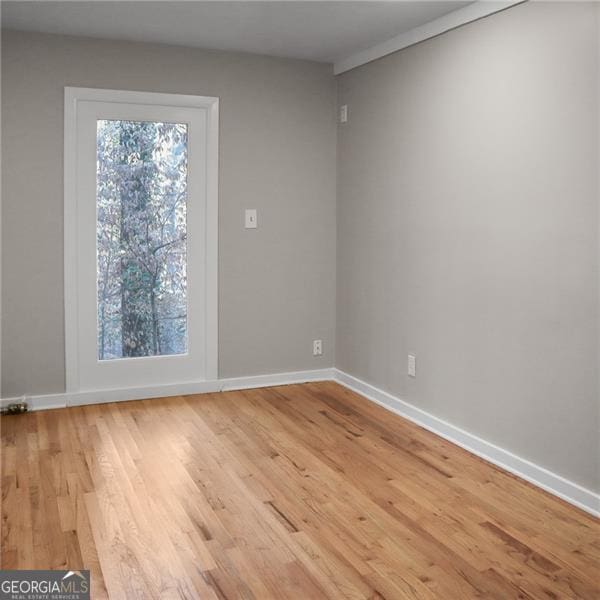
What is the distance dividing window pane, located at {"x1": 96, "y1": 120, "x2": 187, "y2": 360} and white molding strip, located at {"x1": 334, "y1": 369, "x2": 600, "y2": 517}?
1416mm

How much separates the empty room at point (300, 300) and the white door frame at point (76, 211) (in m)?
0.01

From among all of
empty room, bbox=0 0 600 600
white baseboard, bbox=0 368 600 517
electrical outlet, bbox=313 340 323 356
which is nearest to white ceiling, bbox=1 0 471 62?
empty room, bbox=0 0 600 600

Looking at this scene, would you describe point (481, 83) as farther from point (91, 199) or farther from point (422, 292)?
point (91, 199)

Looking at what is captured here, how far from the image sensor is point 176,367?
4770 millimetres

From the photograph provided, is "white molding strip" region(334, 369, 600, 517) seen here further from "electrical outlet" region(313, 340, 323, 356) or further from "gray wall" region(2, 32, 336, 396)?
"gray wall" region(2, 32, 336, 396)

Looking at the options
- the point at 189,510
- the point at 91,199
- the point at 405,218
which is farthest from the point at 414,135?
the point at 189,510

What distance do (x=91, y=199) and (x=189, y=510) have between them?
2.30 metres

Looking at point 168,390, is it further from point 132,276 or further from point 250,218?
point 250,218

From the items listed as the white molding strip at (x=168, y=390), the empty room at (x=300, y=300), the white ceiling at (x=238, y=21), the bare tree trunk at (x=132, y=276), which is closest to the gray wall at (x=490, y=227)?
the empty room at (x=300, y=300)

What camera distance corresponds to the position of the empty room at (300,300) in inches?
107

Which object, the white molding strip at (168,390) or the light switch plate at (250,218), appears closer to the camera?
the white molding strip at (168,390)

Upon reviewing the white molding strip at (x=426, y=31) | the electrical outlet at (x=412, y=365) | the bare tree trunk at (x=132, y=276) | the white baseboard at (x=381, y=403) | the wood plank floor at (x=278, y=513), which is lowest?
the wood plank floor at (x=278, y=513)

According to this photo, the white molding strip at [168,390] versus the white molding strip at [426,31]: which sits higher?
the white molding strip at [426,31]

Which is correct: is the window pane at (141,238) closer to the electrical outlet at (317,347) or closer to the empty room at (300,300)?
the empty room at (300,300)
